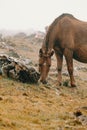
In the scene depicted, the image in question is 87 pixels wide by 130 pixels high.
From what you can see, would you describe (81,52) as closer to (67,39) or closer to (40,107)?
(67,39)

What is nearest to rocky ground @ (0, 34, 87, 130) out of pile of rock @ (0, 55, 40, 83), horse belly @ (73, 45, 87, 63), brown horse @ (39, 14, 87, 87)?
pile of rock @ (0, 55, 40, 83)

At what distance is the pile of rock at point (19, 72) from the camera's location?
63.0ft

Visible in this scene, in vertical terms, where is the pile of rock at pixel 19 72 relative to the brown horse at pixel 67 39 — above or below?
below

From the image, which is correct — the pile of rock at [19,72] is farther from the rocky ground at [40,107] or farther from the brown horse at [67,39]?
the brown horse at [67,39]

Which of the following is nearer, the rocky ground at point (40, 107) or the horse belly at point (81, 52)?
the rocky ground at point (40, 107)

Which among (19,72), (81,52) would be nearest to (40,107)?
(19,72)

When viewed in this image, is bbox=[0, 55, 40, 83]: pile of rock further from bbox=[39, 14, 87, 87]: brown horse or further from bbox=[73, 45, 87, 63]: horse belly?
bbox=[73, 45, 87, 63]: horse belly

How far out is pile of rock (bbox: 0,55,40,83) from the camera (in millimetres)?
19188

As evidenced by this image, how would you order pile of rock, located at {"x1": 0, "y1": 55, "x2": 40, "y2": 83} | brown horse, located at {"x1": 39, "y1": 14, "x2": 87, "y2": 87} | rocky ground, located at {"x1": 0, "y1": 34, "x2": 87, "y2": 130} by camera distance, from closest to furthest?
rocky ground, located at {"x1": 0, "y1": 34, "x2": 87, "y2": 130}, pile of rock, located at {"x1": 0, "y1": 55, "x2": 40, "y2": 83}, brown horse, located at {"x1": 39, "y1": 14, "x2": 87, "y2": 87}

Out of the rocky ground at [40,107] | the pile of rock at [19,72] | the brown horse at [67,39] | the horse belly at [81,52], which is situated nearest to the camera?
the rocky ground at [40,107]

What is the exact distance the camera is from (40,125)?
11672 mm

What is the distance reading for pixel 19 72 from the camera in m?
19.2

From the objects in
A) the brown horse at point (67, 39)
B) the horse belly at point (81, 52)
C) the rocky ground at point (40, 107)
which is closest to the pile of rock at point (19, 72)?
the rocky ground at point (40, 107)

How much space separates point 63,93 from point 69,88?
103 inches
